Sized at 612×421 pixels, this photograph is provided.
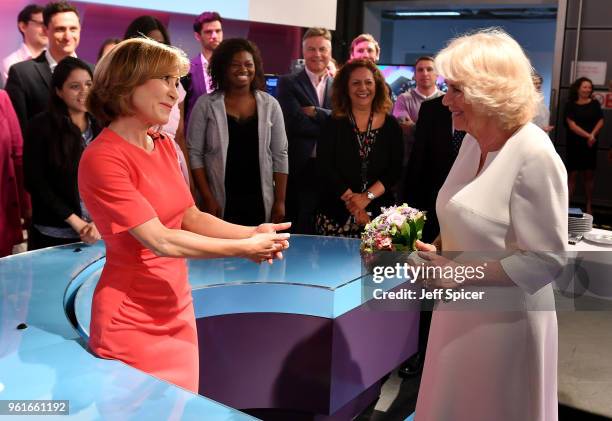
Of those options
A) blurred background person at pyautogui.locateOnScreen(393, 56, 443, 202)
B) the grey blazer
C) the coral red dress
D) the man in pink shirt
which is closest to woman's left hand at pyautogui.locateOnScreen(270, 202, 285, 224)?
the grey blazer

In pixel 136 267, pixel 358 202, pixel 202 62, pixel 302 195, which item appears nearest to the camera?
pixel 136 267

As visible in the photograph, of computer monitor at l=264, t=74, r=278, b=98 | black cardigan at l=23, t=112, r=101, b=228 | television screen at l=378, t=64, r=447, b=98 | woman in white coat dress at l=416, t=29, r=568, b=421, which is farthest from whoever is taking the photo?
television screen at l=378, t=64, r=447, b=98

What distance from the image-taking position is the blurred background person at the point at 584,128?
7957mm

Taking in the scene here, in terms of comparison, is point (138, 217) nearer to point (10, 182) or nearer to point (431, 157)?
point (10, 182)

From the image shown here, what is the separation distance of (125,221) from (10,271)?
94 cm

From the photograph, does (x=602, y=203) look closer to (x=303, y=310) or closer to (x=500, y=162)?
(x=303, y=310)

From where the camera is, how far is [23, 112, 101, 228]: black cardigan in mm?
2953

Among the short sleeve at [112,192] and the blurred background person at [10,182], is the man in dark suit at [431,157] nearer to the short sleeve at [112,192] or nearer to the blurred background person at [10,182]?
the blurred background person at [10,182]

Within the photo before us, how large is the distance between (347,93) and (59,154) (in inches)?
59.9

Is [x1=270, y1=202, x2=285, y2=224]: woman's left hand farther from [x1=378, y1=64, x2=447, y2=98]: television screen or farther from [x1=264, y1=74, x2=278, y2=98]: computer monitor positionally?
[x1=378, y1=64, x2=447, y2=98]: television screen

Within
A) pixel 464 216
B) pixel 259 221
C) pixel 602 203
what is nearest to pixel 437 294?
pixel 464 216

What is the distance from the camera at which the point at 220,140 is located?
139 inches

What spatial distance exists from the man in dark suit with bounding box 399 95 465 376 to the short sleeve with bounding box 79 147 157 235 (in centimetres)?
211

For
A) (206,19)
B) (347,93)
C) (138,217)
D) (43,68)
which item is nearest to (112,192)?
(138,217)
